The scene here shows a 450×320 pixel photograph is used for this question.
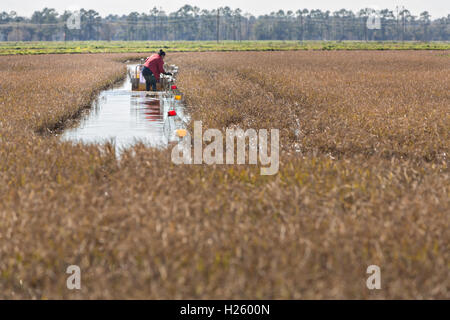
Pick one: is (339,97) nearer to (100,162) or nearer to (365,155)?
(365,155)

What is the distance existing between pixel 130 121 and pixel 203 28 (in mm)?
155428

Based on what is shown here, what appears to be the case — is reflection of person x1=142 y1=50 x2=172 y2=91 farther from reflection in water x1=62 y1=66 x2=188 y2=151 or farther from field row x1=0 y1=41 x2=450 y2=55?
field row x1=0 y1=41 x2=450 y2=55

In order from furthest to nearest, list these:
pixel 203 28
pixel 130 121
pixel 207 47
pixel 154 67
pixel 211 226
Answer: pixel 203 28, pixel 207 47, pixel 154 67, pixel 130 121, pixel 211 226

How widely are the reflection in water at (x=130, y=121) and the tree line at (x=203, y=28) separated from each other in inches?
5121

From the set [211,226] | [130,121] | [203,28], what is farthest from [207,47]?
[203,28]

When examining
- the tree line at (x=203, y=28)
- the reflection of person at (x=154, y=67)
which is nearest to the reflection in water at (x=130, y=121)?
the reflection of person at (x=154, y=67)

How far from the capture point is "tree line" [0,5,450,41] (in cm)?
15038

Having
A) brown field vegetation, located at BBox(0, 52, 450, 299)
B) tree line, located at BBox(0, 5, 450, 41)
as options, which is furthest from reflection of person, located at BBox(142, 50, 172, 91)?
tree line, located at BBox(0, 5, 450, 41)

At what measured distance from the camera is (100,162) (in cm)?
587

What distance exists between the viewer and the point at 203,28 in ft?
529

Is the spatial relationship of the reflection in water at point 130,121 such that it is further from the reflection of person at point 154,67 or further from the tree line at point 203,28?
the tree line at point 203,28

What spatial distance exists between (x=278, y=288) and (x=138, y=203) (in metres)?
1.66

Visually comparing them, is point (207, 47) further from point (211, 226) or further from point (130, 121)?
point (211, 226)
